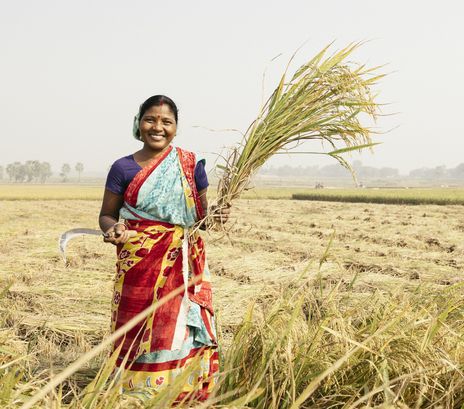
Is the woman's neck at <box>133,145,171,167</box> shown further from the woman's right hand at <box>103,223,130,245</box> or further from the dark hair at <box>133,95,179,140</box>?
the woman's right hand at <box>103,223,130,245</box>

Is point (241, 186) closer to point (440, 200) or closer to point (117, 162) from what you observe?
point (117, 162)

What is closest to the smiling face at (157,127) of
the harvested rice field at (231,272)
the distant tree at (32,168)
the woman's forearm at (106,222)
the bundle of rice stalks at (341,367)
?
the woman's forearm at (106,222)

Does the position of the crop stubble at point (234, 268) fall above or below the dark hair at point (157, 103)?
below

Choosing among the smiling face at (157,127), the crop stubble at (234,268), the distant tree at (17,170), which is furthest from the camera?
the distant tree at (17,170)

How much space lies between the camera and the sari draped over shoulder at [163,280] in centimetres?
236

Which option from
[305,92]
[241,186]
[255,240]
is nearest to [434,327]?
[241,186]

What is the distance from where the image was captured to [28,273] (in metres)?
6.16

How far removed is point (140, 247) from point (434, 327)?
4.25ft

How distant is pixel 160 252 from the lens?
2402 mm

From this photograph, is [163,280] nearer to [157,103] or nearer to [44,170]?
[157,103]

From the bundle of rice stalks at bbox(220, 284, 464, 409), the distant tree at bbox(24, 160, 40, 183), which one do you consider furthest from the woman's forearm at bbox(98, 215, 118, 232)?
the distant tree at bbox(24, 160, 40, 183)

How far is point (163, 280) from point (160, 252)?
130 millimetres

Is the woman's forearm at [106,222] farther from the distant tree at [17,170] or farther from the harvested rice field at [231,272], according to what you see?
the distant tree at [17,170]

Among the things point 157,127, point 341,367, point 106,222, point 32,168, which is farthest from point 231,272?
point 32,168
